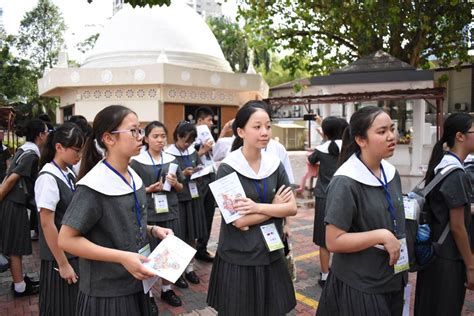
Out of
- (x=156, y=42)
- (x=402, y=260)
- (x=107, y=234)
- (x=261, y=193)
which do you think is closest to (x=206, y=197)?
(x=261, y=193)

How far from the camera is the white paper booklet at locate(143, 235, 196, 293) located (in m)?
1.89

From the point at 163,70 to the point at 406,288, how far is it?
1113cm

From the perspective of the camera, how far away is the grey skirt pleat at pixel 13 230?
4.08 m

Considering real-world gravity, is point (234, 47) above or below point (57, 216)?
above

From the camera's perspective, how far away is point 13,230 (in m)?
4.12

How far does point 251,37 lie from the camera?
41.6 feet

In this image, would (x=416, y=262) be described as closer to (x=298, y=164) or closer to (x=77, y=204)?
(x=77, y=204)

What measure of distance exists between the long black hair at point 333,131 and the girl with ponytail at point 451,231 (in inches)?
59.1

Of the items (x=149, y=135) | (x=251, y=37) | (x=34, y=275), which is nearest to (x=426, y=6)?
(x=251, y=37)

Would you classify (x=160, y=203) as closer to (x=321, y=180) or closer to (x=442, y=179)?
(x=321, y=180)

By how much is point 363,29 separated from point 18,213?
9.14 meters

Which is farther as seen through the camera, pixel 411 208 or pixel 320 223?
pixel 320 223

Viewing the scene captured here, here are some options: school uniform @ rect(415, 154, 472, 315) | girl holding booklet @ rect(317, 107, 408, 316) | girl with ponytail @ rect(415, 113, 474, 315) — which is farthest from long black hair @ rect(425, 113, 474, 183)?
girl holding booklet @ rect(317, 107, 408, 316)

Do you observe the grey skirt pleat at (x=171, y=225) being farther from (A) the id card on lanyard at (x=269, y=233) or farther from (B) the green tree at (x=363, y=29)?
(B) the green tree at (x=363, y=29)
